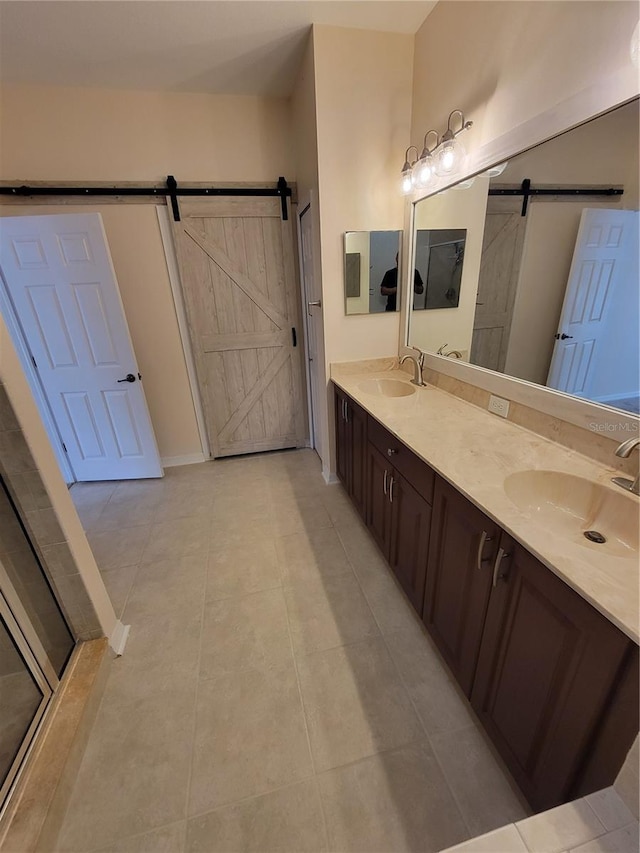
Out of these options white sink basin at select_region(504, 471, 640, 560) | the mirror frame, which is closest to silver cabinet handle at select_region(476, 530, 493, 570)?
white sink basin at select_region(504, 471, 640, 560)

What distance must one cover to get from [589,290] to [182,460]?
3.20m

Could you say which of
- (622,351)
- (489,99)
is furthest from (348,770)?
(489,99)

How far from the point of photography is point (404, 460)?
5.15ft

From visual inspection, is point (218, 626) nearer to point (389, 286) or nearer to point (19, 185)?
point (389, 286)

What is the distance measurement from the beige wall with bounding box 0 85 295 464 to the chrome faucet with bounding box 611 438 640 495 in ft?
9.64

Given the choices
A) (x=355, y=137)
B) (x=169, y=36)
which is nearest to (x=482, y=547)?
(x=355, y=137)

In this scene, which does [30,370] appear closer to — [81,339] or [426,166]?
[81,339]

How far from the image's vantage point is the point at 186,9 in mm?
1671

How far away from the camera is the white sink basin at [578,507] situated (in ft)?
3.28

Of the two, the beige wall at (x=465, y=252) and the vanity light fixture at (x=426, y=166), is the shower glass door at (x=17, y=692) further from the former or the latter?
the vanity light fixture at (x=426, y=166)

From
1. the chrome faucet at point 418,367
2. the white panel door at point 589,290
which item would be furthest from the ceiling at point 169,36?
the chrome faucet at point 418,367

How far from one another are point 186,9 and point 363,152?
1069mm

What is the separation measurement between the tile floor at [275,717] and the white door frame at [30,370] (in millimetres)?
1173

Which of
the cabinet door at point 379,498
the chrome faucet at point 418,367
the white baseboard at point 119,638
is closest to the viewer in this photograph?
the white baseboard at point 119,638
